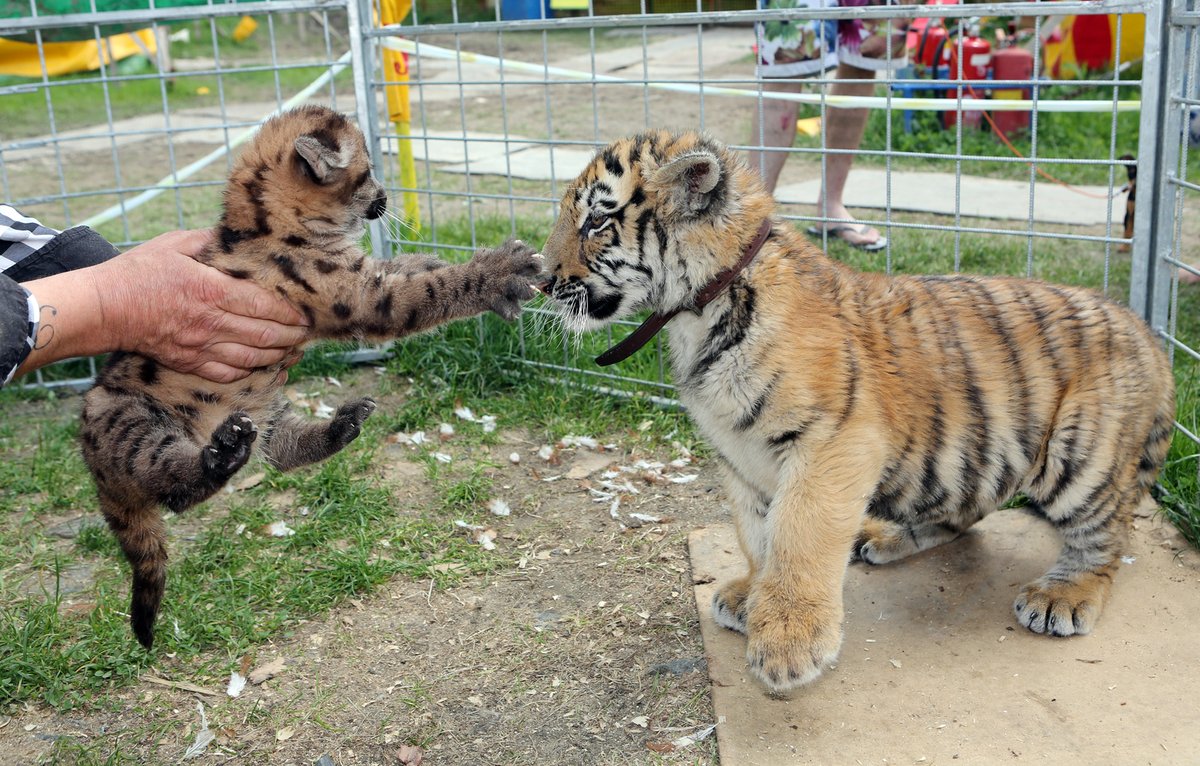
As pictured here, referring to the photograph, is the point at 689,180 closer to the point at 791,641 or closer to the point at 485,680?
the point at 791,641

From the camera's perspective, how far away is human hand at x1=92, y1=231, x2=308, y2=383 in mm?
2709

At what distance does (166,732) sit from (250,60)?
14.0 meters

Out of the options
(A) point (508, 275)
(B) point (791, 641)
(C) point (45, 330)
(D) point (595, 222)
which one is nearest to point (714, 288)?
(D) point (595, 222)

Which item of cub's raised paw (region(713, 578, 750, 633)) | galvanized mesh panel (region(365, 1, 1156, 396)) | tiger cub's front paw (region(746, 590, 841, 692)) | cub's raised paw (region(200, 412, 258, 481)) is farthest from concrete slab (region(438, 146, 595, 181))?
tiger cub's front paw (region(746, 590, 841, 692))

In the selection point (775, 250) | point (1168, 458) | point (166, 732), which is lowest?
point (166, 732)

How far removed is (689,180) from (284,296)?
1134mm

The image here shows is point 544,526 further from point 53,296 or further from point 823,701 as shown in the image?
point 53,296

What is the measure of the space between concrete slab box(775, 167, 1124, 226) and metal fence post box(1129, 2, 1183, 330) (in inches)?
114

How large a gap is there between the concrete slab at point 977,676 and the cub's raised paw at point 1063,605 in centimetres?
4

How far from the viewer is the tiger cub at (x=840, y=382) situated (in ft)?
9.13

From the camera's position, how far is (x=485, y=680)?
118 inches

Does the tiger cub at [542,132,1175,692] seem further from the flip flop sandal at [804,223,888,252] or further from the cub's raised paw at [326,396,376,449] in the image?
the flip flop sandal at [804,223,888,252]

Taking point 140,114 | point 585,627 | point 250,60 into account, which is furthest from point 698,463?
point 250,60

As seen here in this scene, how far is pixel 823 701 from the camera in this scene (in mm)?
2812
